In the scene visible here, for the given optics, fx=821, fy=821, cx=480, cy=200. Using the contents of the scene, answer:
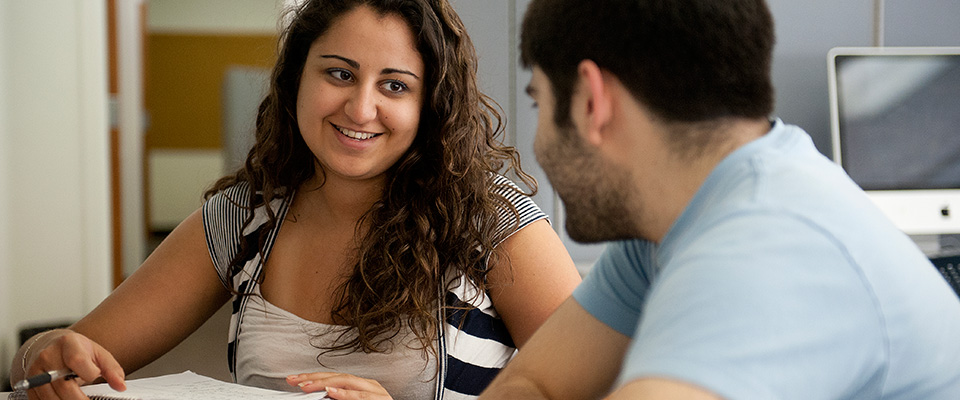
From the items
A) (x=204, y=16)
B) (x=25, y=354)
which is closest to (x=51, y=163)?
(x=25, y=354)

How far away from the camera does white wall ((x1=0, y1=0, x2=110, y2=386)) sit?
3.17m

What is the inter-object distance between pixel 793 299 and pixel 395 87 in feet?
2.75

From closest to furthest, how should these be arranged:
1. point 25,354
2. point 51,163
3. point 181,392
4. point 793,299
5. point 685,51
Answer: point 793,299 → point 685,51 → point 181,392 → point 25,354 → point 51,163

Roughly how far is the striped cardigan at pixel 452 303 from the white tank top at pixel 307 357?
0.02 metres

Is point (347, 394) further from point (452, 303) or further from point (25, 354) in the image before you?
point (25, 354)

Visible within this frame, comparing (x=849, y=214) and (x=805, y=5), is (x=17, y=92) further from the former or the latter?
(x=849, y=214)

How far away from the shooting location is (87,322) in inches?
48.5

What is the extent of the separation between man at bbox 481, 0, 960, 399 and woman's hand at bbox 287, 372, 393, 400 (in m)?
0.32

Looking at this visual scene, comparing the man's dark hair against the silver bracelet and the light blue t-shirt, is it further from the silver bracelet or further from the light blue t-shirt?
the silver bracelet

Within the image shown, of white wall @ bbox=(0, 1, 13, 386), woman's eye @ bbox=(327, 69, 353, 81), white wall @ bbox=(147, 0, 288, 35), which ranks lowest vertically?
white wall @ bbox=(0, 1, 13, 386)

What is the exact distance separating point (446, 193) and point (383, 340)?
24 centimetres

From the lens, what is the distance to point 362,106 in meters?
1.17

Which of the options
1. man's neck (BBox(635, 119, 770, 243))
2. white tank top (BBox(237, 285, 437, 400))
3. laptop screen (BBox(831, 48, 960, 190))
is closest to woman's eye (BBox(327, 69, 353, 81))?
white tank top (BBox(237, 285, 437, 400))

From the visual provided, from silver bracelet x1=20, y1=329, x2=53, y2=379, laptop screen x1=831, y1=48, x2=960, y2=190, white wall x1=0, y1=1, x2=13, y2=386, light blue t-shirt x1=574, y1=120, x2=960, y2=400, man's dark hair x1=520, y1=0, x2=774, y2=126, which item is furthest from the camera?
white wall x1=0, y1=1, x2=13, y2=386
